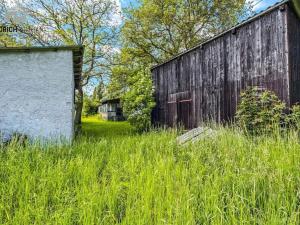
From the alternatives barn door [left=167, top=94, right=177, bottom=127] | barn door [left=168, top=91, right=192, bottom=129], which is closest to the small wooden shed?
barn door [left=167, top=94, right=177, bottom=127]

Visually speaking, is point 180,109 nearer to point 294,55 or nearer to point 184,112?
point 184,112

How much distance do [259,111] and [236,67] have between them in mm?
1783

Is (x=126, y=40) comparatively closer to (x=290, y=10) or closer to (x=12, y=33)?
(x=12, y=33)

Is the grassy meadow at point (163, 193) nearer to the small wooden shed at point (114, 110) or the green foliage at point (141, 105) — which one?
the green foliage at point (141, 105)

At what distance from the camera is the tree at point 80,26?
52.3 ft

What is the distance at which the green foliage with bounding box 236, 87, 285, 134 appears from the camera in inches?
225

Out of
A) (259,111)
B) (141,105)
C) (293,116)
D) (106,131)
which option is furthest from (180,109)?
(293,116)

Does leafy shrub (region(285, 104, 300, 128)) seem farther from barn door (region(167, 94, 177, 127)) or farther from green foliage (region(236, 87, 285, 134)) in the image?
barn door (region(167, 94, 177, 127))

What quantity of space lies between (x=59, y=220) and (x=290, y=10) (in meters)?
6.66

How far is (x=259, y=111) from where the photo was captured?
19.9 feet

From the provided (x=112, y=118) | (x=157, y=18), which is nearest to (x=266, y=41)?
(x=157, y=18)

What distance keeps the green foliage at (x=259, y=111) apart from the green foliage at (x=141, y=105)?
22.7 ft

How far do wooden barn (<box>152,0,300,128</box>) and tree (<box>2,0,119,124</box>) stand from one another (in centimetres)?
746

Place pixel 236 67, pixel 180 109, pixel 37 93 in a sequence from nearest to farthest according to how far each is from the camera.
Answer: pixel 236 67 → pixel 37 93 → pixel 180 109
